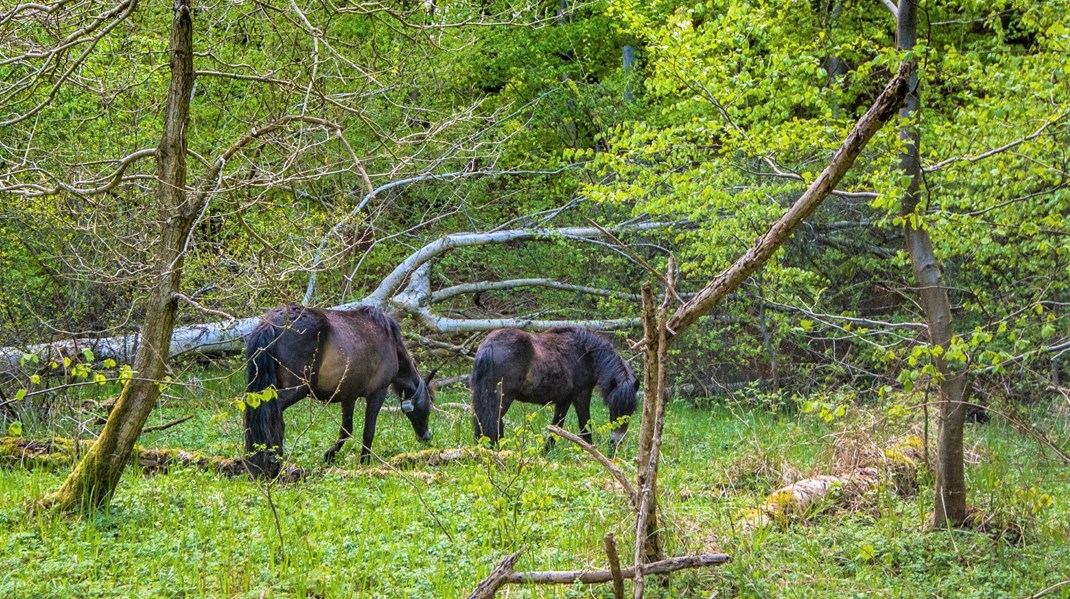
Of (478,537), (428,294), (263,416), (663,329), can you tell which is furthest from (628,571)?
(428,294)

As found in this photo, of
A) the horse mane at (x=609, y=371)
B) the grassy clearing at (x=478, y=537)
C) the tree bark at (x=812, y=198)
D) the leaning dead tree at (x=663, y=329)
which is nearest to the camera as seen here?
the tree bark at (x=812, y=198)

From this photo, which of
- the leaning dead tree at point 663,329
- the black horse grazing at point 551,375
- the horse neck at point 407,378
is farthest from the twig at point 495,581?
the horse neck at point 407,378

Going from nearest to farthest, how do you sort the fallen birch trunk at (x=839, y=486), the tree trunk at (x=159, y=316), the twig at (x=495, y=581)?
1. the twig at (x=495, y=581)
2. the tree trunk at (x=159, y=316)
3. the fallen birch trunk at (x=839, y=486)

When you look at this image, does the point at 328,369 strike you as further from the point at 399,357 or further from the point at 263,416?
the point at 399,357

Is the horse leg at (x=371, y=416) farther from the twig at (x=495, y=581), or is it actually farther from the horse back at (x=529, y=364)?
the twig at (x=495, y=581)

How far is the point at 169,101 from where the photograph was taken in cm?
613

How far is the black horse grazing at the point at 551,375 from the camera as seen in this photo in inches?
400

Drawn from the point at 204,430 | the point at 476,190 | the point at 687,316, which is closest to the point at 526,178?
the point at 476,190

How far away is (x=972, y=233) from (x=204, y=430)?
324 inches

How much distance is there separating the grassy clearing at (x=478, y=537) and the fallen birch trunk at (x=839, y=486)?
0.12 meters

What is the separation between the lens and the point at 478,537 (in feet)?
20.1

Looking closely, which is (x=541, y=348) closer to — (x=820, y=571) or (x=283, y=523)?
(x=283, y=523)

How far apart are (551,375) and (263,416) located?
12.0 ft

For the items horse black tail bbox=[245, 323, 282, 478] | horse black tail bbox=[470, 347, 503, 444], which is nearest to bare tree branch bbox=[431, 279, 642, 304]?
horse black tail bbox=[470, 347, 503, 444]
